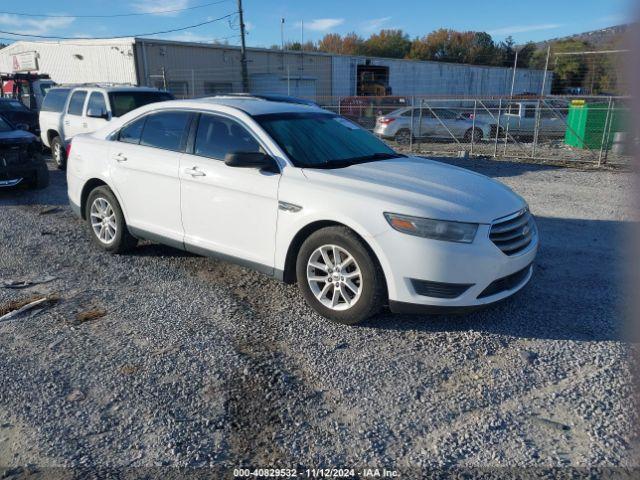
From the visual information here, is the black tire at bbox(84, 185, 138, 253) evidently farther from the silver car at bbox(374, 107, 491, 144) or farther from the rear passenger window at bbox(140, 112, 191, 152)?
the silver car at bbox(374, 107, 491, 144)

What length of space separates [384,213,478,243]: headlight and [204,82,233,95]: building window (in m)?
29.5

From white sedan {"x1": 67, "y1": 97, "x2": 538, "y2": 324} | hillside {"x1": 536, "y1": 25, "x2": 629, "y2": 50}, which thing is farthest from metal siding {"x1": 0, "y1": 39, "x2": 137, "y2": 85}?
hillside {"x1": 536, "y1": 25, "x2": 629, "y2": 50}

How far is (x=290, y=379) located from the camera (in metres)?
3.23

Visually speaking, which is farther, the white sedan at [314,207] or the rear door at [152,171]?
the rear door at [152,171]

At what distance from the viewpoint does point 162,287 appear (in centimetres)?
473

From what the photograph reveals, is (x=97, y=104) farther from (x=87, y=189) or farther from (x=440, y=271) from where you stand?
(x=440, y=271)

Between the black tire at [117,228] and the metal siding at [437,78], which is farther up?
the metal siding at [437,78]

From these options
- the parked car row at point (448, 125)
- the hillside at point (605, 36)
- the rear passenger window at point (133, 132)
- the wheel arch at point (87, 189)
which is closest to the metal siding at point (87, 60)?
the parked car row at point (448, 125)

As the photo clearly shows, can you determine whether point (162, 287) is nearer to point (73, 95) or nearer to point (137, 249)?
point (137, 249)

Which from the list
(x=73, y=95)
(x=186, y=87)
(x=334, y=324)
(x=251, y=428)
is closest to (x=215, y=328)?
(x=334, y=324)

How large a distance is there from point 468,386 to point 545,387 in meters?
0.46

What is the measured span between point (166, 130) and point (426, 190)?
2649 mm

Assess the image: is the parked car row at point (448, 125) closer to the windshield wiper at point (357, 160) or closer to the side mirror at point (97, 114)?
the side mirror at point (97, 114)

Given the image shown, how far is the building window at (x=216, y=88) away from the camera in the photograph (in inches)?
1241
